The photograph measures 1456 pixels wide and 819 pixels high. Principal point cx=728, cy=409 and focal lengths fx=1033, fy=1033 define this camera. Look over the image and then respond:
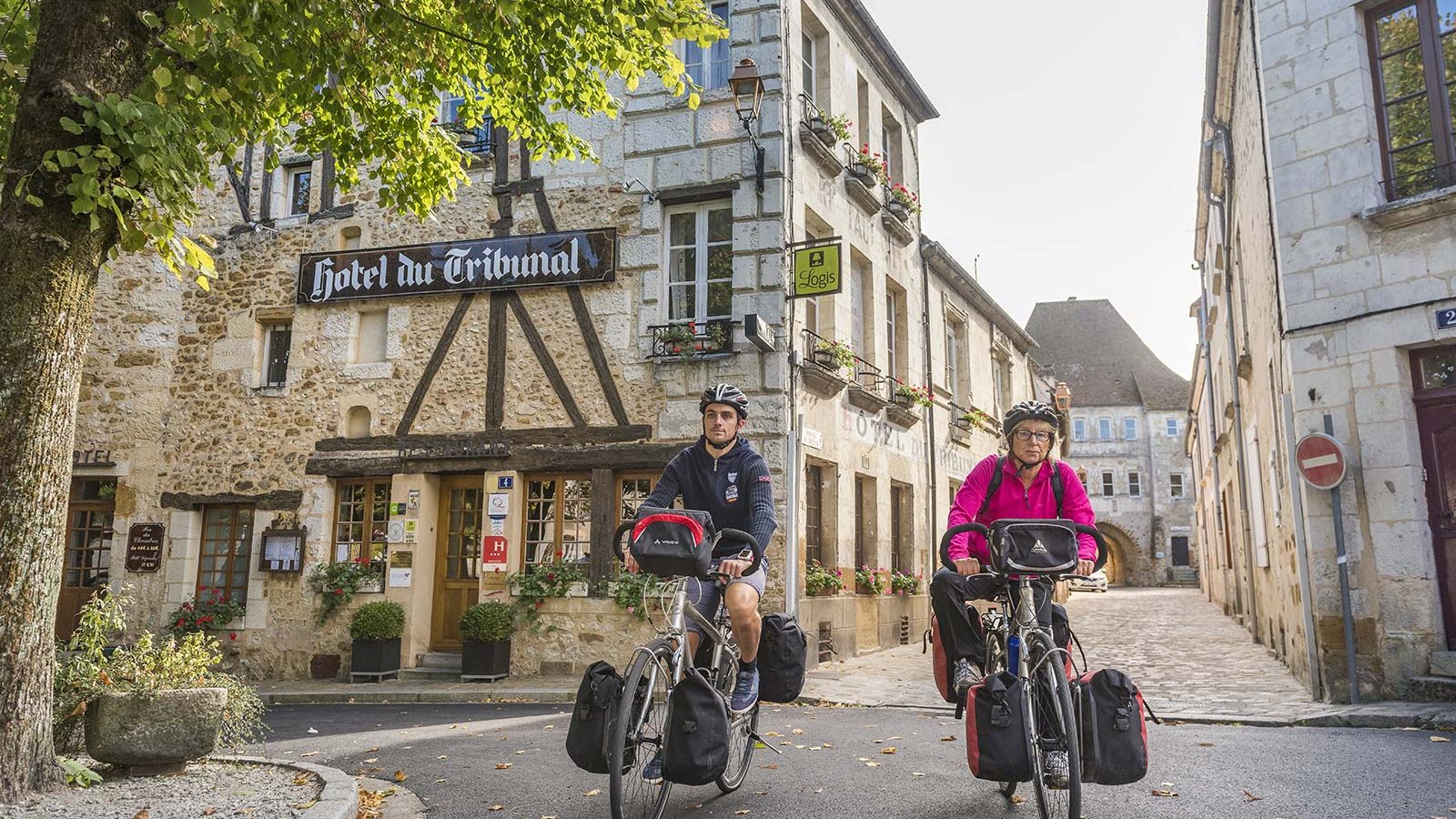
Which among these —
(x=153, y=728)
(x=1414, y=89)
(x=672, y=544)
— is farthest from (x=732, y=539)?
(x=1414, y=89)

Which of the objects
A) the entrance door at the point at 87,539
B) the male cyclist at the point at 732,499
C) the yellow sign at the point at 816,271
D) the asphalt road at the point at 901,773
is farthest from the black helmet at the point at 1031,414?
the entrance door at the point at 87,539

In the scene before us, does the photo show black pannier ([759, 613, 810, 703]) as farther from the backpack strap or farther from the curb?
the curb

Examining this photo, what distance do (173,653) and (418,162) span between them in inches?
159

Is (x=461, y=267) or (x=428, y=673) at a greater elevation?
(x=461, y=267)

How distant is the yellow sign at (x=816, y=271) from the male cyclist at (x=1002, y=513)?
21.8 ft

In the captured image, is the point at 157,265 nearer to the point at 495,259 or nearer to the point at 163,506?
the point at 163,506

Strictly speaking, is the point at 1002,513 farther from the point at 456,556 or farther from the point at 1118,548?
the point at 1118,548

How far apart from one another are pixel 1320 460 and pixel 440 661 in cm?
884

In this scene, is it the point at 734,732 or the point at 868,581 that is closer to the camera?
the point at 734,732

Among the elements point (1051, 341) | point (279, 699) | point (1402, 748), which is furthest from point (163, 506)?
point (1051, 341)

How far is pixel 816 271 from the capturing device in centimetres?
1097

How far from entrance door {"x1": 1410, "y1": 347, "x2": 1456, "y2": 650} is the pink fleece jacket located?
452 cm

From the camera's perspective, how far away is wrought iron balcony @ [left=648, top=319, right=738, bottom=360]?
1106cm

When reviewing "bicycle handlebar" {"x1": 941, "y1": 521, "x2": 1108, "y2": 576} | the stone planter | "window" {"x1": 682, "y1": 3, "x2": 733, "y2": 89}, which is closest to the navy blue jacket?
"bicycle handlebar" {"x1": 941, "y1": 521, "x2": 1108, "y2": 576}
